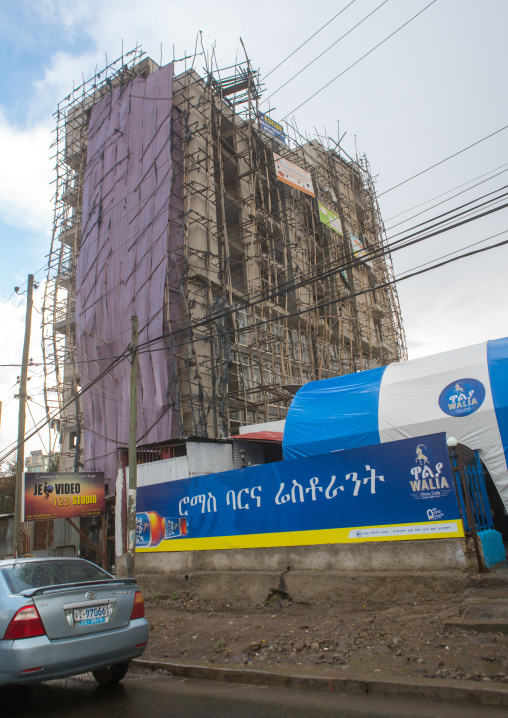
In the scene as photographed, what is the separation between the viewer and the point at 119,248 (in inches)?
904

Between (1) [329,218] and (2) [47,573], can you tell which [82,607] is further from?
(1) [329,218]

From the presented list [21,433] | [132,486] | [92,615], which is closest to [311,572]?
[92,615]

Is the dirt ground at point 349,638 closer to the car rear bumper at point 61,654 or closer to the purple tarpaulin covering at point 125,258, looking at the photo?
the car rear bumper at point 61,654

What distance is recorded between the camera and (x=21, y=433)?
1465 centimetres

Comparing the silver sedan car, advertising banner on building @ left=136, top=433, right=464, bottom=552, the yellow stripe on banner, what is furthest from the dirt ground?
the silver sedan car

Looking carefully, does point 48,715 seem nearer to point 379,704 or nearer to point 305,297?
point 379,704

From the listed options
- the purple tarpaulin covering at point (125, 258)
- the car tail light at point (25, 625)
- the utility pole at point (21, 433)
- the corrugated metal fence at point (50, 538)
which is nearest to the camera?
the car tail light at point (25, 625)

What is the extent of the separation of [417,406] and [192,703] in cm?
727

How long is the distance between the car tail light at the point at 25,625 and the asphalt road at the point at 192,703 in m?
0.72

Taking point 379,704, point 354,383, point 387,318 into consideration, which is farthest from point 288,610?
point 387,318

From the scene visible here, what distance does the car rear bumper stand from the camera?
4211 mm

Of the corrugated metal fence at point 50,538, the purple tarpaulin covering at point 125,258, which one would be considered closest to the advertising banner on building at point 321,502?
the corrugated metal fence at point 50,538

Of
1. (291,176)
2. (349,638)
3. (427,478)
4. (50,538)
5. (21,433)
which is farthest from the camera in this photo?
(291,176)

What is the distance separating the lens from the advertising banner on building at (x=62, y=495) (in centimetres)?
1474
